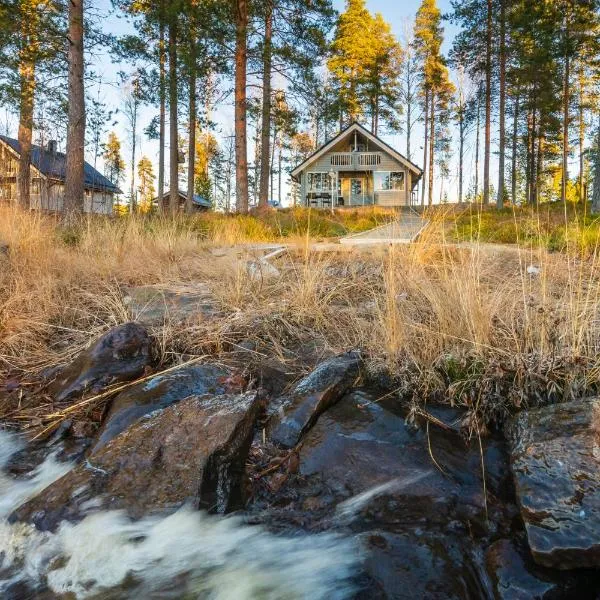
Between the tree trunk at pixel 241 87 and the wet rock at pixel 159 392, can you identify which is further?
the tree trunk at pixel 241 87

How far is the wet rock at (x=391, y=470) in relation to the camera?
1.79m

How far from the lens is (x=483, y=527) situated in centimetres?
168

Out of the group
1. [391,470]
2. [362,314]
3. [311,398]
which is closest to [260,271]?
[362,314]

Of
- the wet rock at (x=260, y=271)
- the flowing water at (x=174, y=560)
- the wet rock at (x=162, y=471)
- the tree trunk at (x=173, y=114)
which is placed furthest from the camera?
the tree trunk at (x=173, y=114)

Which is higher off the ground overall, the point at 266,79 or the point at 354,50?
the point at 354,50

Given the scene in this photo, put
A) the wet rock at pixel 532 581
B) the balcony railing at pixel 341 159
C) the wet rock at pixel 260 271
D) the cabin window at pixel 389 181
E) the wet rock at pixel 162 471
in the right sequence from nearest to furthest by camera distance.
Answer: the wet rock at pixel 532 581
the wet rock at pixel 162 471
the wet rock at pixel 260 271
the balcony railing at pixel 341 159
the cabin window at pixel 389 181

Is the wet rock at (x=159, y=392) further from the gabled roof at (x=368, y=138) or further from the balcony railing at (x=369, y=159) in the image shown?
the balcony railing at (x=369, y=159)

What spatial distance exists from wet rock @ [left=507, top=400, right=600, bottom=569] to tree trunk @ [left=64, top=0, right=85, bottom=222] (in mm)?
10040

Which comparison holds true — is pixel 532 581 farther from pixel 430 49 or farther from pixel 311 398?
Answer: pixel 430 49

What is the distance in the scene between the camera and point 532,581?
1.44 meters

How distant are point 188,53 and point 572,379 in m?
13.0

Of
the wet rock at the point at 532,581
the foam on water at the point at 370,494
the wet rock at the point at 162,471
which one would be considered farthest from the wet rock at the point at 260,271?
the wet rock at the point at 532,581

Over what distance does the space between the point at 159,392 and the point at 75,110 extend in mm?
9414

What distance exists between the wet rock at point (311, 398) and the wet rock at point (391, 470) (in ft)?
0.22
